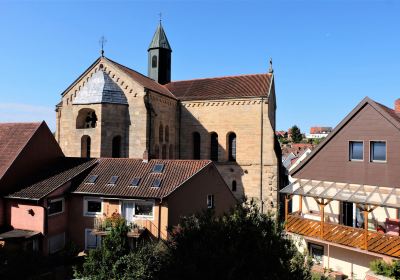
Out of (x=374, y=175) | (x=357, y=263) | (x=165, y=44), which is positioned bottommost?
(x=357, y=263)

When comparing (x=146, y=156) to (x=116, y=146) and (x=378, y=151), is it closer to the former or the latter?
(x=116, y=146)

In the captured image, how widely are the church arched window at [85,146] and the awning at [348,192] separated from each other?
15.8m

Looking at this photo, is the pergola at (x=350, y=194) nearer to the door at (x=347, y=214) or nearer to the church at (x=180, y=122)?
the door at (x=347, y=214)

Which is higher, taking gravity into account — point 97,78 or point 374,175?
point 97,78

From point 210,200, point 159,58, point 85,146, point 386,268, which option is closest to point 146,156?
point 210,200

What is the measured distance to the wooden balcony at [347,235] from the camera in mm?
15359

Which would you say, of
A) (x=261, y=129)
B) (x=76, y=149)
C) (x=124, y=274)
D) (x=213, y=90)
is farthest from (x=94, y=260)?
(x=213, y=90)

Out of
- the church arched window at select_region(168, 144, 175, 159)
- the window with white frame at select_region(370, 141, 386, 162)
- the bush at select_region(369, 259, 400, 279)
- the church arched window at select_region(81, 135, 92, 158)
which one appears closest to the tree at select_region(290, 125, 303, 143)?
the church arched window at select_region(168, 144, 175, 159)

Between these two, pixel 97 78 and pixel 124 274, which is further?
pixel 97 78

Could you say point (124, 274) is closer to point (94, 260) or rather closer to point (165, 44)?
point (94, 260)

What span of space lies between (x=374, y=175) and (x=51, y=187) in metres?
17.7

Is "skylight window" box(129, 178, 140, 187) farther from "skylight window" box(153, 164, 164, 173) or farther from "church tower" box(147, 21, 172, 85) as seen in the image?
"church tower" box(147, 21, 172, 85)

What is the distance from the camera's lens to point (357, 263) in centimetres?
1752

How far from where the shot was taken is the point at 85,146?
2764cm
